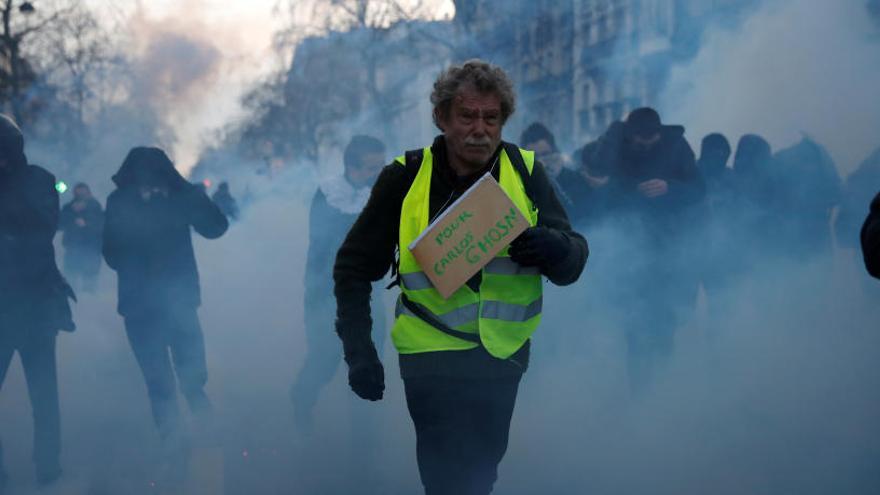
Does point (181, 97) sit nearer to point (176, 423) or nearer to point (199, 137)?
point (199, 137)

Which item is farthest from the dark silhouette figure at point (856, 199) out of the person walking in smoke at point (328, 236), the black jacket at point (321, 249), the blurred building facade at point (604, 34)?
the black jacket at point (321, 249)

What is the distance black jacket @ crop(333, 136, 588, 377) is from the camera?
2.65 metres

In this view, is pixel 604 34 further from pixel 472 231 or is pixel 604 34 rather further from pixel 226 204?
pixel 472 231

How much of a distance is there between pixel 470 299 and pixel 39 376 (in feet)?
9.61

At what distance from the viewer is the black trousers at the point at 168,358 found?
5215mm

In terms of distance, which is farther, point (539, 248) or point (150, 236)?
point (150, 236)

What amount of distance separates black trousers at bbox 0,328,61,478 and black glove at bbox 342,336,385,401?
259cm

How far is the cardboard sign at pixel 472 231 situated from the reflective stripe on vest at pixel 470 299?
0.27 ft

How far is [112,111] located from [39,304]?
755cm

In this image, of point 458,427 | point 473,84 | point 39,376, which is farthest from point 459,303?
point 39,376

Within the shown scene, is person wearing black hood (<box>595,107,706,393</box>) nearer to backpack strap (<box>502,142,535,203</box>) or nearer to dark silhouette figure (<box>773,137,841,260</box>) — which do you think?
dark silhouette figure (<box>773,137,841,260</box>)

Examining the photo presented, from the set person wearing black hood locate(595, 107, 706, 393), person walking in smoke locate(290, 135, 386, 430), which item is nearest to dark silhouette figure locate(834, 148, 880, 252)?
person wearing black hood locate(595, 107, 706, 393)

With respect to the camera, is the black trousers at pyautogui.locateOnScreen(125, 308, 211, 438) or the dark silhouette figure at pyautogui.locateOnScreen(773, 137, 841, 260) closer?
the black trousers at pyautogui.locateOnScreen(125, 308, 211, 438)

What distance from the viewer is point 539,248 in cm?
255
